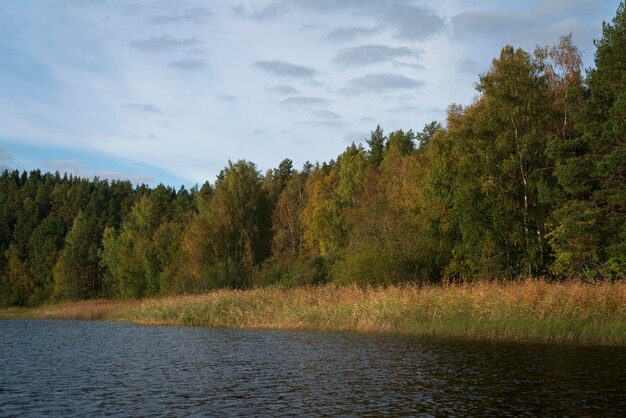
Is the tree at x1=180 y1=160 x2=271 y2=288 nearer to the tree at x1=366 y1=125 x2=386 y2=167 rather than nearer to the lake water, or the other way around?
the tree at x1=366 y1=125 x2=386 y2=167

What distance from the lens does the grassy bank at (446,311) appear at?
30.0 metres

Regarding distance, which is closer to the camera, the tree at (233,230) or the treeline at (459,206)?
the treeline at (459,206)

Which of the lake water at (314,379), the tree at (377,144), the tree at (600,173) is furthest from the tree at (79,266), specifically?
the tree at (600,173)

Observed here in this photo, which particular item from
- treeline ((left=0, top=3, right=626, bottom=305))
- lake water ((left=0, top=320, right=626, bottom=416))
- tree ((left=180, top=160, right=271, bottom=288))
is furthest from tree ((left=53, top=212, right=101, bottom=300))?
lake water ((left=0, top=320, right=626, bottom=416))

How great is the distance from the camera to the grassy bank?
98.4 ft

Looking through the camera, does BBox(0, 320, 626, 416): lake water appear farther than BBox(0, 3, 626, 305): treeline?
No

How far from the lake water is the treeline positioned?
1627 centimetres

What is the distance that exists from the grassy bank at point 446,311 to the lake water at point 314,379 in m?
2.57

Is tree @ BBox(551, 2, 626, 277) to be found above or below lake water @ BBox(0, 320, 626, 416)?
above

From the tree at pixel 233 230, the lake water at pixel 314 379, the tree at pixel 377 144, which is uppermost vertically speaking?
the tree at pixel 377 144

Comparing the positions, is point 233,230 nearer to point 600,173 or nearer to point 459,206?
point 459,206

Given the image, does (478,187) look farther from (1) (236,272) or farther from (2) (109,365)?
(1) (236,272)

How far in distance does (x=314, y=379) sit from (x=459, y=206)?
34.8 meters

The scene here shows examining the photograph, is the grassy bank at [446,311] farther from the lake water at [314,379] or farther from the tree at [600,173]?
the tree at [600,173]
